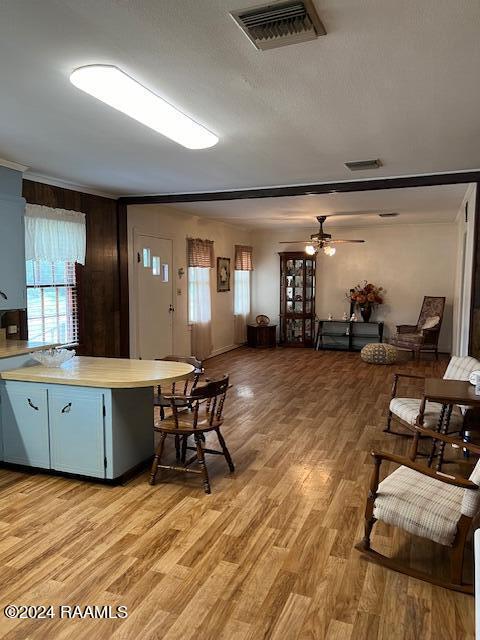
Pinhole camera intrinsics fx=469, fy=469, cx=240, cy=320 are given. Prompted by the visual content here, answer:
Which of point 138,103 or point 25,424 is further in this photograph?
point 25,424

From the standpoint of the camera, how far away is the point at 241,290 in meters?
9.77

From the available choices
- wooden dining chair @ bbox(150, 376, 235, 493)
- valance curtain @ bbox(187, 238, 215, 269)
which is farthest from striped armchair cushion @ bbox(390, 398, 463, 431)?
valance curtain @ bbox(187, 238, 215, 269)

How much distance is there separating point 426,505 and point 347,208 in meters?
5.37

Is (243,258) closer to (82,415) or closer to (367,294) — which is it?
(367,294)

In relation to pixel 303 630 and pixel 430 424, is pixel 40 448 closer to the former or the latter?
pixel 303 630

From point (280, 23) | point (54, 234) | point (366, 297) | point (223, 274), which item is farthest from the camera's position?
point (366, 297)

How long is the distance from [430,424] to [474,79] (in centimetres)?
247

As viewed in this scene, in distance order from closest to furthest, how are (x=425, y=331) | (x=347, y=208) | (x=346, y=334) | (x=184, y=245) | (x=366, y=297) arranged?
1. (x=347, y=208)
2. (x=184, y=245)
3. (x=425, y=331)
4. (x=366, y=297)
5. (x=346, y=334)

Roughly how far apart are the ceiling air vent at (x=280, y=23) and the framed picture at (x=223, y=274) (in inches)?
267

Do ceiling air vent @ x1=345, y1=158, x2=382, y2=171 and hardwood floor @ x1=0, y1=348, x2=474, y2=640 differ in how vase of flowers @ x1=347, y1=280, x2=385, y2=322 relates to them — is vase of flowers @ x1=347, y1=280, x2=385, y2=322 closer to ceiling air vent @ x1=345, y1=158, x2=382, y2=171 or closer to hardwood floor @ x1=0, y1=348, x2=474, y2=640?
ceiling air vent @ x1=345, y1=158, x2=382, y2=171

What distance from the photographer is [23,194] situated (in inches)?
177

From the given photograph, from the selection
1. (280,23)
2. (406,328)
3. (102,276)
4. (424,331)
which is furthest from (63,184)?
(406,328)

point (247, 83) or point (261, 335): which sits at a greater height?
point (247, 83)

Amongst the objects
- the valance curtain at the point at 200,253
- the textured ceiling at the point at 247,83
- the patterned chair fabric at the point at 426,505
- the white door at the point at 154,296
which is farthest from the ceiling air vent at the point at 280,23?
the valance curtain at the point at 200,253
